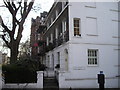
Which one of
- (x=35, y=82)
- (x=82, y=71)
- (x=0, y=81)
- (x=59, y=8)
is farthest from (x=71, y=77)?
(x=59, y=8)

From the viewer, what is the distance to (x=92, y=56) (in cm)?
2102

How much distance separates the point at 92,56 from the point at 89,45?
1.19 m

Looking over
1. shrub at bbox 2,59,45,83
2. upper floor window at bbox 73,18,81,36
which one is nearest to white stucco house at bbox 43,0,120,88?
upper floor window at bbox 73,18,81,36

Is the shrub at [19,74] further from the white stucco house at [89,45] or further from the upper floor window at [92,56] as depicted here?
the upper floor window at [92,56]

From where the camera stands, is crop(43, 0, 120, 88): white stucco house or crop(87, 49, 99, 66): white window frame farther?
crop(87, 49, 99, 66): white window frame

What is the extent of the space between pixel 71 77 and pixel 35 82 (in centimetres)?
326

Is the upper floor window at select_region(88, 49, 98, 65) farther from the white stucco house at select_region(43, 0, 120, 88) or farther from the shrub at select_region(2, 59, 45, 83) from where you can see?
the shrub at select_region(2, 59, 45, 83)

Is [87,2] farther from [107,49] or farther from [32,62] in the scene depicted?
[32,62]

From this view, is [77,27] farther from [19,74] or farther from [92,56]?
[19,74]

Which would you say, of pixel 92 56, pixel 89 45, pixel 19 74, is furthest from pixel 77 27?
pixel 19 74

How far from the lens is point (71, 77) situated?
64.3 feet

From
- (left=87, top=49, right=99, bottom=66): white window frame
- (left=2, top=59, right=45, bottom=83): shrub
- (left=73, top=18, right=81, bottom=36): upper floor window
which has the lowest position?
(left=2, top=59, right=45, bottom=83): shrub

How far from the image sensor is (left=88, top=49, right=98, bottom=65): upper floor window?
2084cm

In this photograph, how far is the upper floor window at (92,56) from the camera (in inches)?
821
